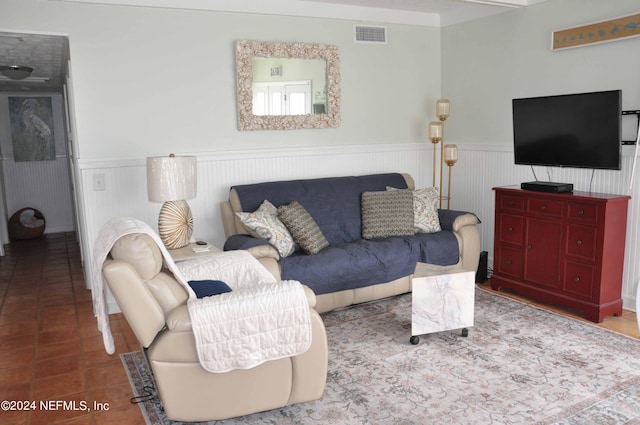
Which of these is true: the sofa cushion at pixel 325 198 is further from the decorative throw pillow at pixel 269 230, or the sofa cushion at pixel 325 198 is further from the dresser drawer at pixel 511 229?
the dresser drawer at pixel 511 229

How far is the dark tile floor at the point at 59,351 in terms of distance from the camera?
2742 millimetres

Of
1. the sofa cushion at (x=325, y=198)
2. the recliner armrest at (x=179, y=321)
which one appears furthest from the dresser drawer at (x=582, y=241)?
the recliner armrest at (x=179, y=321)

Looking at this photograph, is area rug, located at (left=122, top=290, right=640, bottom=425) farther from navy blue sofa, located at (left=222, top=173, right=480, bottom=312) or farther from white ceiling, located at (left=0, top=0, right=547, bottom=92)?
white ceiling, located at (left=0, top=0, right=547, bottom=92)

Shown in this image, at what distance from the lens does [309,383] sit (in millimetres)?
2617

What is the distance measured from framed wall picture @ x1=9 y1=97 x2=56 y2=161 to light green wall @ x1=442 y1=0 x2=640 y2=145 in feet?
18.9

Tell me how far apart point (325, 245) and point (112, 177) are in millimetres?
1731

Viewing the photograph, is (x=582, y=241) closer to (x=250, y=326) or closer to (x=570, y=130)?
(x=570, y=130)

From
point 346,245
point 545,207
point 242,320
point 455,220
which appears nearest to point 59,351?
point 242,320

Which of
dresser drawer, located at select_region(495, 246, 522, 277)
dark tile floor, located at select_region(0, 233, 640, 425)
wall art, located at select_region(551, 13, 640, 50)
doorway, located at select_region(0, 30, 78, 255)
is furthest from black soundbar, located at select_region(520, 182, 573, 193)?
doorway, located at select_region(0, 30, 78, 255)

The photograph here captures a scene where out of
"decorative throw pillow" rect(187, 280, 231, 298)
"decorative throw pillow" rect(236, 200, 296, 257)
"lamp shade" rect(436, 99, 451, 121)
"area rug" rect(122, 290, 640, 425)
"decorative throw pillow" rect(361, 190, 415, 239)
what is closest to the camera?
"area rug" rect(122, 290, 640, 425)

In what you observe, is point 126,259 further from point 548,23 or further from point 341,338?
point 548,23

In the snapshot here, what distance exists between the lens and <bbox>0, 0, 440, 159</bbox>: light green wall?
3955 mm

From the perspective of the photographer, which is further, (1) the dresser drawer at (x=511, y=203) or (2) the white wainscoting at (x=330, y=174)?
(1) the dresser drawer at (x=511, y=203)

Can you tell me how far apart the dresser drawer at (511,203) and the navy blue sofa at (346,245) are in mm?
292
